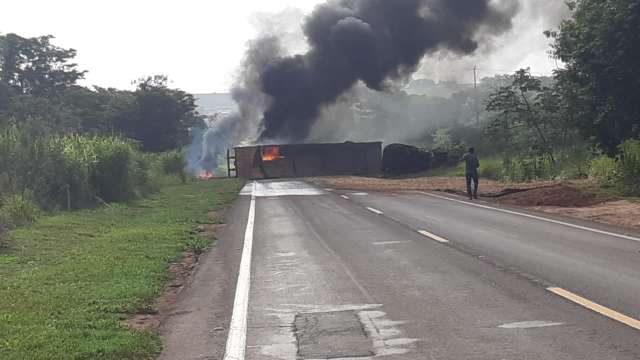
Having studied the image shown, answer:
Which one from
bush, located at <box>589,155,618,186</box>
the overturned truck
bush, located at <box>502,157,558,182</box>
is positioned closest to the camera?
bush, located at <box>589,155,618,186</box>

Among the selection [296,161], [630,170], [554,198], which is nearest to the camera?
[554,198]

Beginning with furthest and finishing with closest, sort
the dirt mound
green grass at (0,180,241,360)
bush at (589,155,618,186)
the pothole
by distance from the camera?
bush at (589,155,618,186) < the dirt mound < green grass at (0,180,241,360) < the pothole

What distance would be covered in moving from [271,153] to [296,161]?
167cm

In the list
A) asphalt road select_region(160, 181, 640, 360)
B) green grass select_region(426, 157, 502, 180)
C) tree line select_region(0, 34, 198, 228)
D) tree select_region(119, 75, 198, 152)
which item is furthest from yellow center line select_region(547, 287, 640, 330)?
tree select_region(119, 75, 198, 152)

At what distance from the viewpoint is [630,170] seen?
22484mm

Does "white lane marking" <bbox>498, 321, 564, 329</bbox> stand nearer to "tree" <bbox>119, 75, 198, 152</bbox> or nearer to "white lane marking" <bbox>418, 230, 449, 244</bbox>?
"white lane marking" <bbox>418, 230, 449, 244</bbox>

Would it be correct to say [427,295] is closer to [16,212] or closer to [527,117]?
[16,212]

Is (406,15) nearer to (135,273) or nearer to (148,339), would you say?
(135,273)

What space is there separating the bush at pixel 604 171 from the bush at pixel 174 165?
24.8 metres

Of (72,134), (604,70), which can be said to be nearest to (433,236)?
(604,70)

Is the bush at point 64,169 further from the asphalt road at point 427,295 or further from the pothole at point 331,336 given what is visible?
the pothole at point 331,336

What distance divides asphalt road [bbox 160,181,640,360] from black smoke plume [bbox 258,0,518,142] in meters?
30.7

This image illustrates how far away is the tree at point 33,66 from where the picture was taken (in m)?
65.2

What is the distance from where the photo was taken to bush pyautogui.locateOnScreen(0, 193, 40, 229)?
16734 mm
